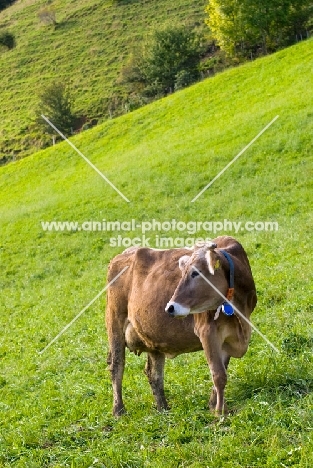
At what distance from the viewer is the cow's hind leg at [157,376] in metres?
7.96

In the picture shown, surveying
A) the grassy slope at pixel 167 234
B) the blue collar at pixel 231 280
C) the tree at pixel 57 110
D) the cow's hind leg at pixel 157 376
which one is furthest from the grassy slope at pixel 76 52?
the blue collar at pixel 231 280

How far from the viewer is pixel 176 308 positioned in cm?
632

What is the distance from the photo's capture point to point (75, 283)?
19453mm

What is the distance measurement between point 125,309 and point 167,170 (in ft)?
69.6

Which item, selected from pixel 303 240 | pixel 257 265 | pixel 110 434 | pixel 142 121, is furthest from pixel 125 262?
pixel 142 121

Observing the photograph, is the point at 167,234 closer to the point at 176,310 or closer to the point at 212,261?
the point at 212,261

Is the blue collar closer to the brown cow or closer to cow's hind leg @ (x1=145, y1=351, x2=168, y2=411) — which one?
the brown cow

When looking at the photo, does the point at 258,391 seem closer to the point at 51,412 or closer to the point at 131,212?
the point at 51,412

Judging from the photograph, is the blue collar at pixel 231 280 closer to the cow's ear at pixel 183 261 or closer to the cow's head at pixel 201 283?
the cow's head at pixel 201 283

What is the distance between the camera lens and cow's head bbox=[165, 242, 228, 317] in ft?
21.4

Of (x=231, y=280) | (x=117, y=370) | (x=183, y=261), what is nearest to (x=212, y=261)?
(x=231, y=280)

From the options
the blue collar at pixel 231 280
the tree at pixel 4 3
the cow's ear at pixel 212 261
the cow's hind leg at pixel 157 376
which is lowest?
the tree at pixel 4 3

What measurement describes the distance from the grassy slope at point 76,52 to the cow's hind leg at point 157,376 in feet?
192

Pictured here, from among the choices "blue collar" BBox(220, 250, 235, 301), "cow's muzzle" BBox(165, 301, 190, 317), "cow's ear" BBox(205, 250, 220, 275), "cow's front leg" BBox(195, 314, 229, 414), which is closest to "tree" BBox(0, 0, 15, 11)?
"blue collar" BBox(220, 250, 235, 301)
